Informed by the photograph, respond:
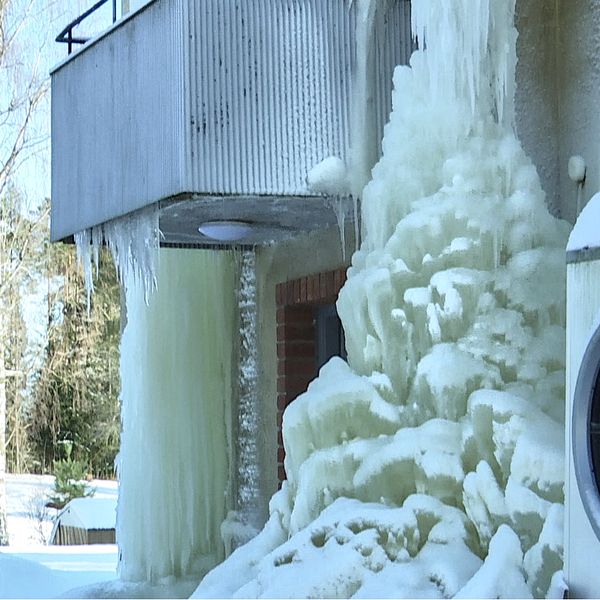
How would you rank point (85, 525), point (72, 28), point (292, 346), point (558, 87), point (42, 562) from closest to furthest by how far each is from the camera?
point (558, 87) < point (72, 28) < point (292, 346) < point (42, 562) < point (85, 525)

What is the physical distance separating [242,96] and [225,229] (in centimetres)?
113

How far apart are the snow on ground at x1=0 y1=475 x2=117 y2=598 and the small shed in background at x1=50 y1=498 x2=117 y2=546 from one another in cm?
120

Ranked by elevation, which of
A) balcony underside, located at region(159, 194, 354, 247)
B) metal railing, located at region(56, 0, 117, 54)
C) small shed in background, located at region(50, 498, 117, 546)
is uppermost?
metal railing, located at region(56, 0, 117, 54)

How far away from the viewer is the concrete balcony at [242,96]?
5266 millimetres

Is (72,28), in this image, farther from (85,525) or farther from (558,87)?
(85,525)

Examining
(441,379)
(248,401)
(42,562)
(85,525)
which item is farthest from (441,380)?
(85,525)

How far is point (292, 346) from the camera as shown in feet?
23.2

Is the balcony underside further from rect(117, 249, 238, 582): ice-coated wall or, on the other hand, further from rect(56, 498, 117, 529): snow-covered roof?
rect(56, 498, 117, 529): snow-covered roof

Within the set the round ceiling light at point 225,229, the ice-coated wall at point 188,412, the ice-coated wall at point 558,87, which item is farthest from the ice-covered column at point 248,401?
the ice-coated wall at point 558,87

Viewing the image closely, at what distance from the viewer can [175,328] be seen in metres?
7.62

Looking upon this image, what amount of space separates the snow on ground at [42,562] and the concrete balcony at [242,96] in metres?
4.06

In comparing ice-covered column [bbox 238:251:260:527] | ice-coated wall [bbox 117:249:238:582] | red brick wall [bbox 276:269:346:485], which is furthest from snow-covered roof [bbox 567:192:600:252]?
ice-coated wall [bbox 117:249:238:582]

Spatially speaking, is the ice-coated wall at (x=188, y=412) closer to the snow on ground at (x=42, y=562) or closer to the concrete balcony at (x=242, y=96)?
the snow on ground at (x=42, y=562)

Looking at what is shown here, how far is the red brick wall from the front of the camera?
23.1 ft
